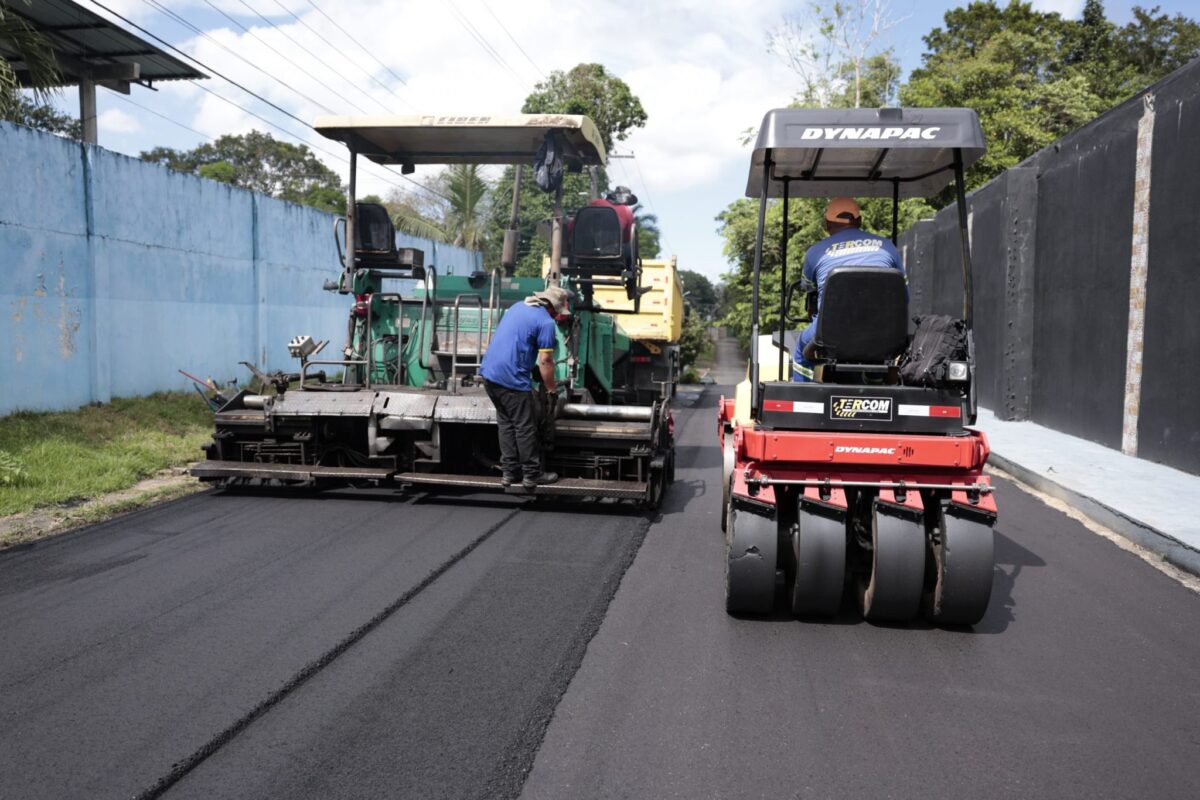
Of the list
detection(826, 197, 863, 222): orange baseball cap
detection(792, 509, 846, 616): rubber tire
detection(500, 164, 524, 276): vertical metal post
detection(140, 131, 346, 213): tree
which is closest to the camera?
detection(792, 509, 846, 616): rubber tire

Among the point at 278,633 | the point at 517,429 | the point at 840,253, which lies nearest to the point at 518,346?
the point at 517,429

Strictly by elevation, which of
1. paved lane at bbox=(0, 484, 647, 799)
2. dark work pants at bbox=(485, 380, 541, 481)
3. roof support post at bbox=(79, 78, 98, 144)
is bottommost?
paved lane at bbox=(0, 484, 647, 799)

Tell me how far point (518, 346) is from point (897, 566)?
3558mm

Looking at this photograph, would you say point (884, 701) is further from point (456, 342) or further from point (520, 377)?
point (456, 342)

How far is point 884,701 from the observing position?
14.3 feet

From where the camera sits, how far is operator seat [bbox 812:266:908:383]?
5.48 metres

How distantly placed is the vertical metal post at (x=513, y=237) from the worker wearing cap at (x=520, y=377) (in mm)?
702

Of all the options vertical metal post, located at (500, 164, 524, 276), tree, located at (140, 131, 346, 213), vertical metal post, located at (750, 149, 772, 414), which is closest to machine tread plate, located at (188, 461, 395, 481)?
vertical metal post, located at (500, 164, 524, 276)

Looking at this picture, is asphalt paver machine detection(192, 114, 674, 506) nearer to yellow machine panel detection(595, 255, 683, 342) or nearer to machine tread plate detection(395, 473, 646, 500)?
machine tread plate detection(395, 473, 646, 500)

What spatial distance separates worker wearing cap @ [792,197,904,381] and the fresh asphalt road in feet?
5.24

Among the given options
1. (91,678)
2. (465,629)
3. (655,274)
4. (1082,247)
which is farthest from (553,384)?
(655,274)

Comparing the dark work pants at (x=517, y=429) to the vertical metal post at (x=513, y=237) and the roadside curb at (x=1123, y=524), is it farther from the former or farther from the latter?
the roadside curb at (x=1123, y=524)

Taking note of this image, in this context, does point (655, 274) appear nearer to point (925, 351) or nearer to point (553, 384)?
Answer: point (553, 384)

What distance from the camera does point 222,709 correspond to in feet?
13.3
